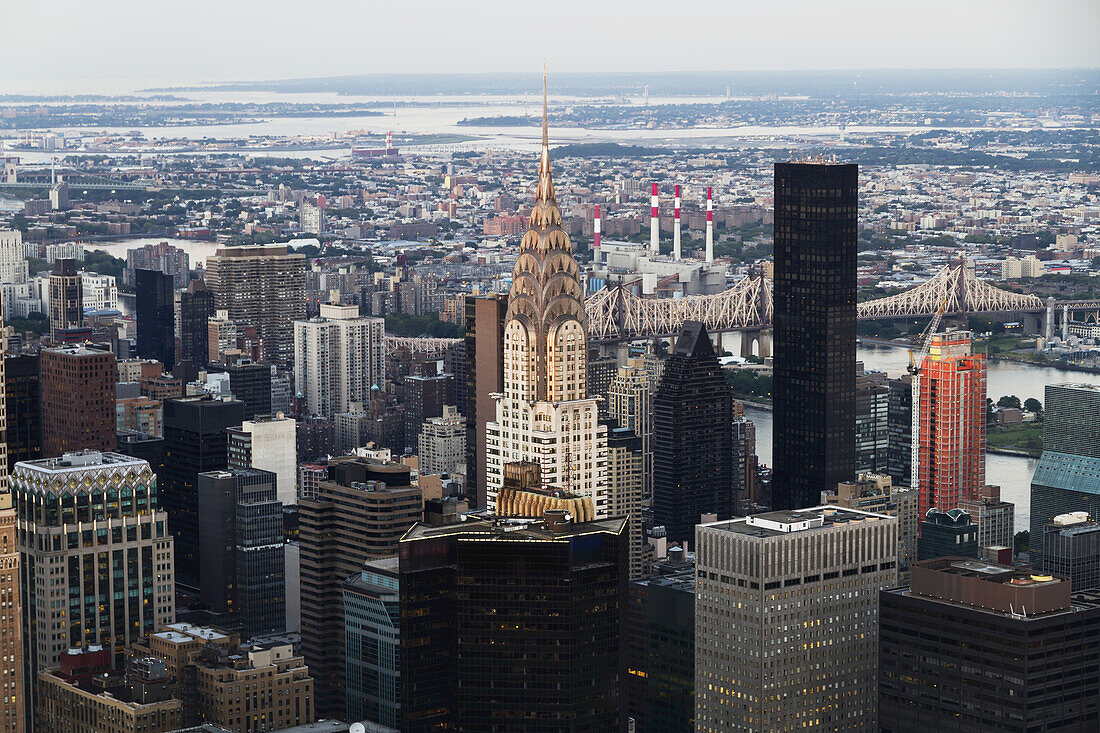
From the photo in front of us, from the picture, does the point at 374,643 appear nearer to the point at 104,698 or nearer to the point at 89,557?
the point at 104,698

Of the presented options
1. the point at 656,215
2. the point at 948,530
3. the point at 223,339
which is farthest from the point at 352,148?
the point at 948,530

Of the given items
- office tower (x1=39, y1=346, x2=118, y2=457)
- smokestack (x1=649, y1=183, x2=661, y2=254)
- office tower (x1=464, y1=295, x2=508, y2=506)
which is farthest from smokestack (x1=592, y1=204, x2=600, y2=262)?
office tower (x1=39, y1=346, x2=118, y2=457)

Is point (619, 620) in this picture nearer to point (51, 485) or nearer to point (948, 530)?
point (51, 485)

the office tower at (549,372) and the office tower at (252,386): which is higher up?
the office tower at (549,372)

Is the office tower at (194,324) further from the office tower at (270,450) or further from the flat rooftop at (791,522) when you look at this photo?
the flat rooftop at (791,522)

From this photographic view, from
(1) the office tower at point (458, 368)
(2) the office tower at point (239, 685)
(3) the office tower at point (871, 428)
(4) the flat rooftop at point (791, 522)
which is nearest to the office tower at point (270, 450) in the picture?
(1) the office tower at point (458, 368)

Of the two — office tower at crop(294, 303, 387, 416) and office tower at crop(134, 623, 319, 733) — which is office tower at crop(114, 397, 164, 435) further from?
office tower at crop(134, 623, 319, 733)
